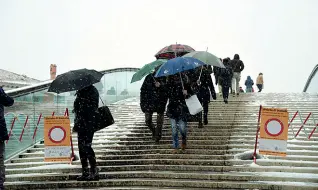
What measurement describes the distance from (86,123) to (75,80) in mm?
750

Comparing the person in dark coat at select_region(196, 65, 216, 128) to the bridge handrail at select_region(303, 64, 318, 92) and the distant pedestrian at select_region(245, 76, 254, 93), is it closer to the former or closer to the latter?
the bridge handrail at select_region(303, 64, 318, 92)

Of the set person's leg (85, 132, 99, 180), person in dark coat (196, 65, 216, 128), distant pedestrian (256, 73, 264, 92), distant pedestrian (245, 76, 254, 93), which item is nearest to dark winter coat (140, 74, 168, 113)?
person in dark coat (196, 65, 216, 128)

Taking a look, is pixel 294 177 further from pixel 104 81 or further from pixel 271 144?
pixel 104 81

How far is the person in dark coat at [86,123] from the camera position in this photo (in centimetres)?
831

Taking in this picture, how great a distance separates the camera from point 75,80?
8195 mm

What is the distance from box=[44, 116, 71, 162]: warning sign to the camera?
9.11 metres

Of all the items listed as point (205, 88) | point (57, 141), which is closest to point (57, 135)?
point (57, 141)

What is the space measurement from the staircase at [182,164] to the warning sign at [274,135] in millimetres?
408

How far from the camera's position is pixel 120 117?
1442cm

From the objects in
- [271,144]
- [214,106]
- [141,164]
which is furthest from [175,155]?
[214,106]

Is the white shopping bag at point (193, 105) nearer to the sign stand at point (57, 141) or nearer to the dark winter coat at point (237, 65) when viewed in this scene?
the sign stand at point (57, 141)

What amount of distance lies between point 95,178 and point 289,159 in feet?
12.0

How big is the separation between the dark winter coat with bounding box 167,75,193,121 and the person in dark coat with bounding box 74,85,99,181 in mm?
2020

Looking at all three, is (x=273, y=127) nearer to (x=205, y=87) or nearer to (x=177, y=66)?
(x=177, y=66)
